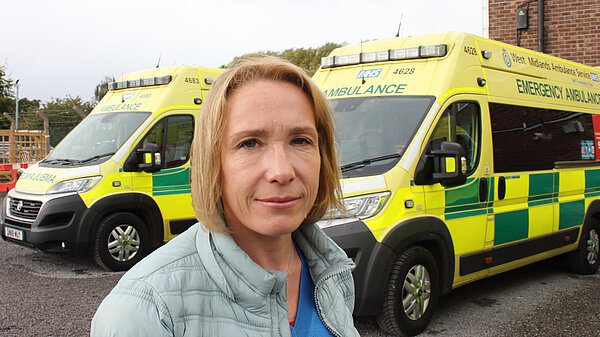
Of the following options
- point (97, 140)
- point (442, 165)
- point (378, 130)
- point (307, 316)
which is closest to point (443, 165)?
point (442, 165)

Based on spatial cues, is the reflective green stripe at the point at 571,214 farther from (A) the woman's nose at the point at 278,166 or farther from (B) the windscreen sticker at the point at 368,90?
(A) the woman's nose at the point at 278,166

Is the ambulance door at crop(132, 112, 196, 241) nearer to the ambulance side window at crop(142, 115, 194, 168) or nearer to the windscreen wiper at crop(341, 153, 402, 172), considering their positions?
the ambulance side window at crop(142, 115, 194, 168)

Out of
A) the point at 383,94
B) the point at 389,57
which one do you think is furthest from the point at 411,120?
the point at 389,57

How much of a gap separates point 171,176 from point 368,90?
3.53m

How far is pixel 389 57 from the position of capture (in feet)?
17.0

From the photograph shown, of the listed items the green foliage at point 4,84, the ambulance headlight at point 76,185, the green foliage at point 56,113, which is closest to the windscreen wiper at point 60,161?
the ambulance headlight at point 76,185

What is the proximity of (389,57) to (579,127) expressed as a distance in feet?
10.0

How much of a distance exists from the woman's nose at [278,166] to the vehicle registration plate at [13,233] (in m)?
6.62

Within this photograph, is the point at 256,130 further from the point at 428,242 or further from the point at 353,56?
the point at 353,56

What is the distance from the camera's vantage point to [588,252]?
6.93m

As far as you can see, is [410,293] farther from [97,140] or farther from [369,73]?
[97,140]

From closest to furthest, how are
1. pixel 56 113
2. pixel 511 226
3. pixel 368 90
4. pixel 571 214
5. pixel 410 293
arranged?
pixel 410 293 → pixel 368 90 → pixel 511 226 → pixel 571 214 → pixel 56 113

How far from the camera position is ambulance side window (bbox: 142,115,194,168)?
7.47 m

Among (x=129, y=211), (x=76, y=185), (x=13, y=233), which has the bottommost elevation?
(x=13, y=233)
